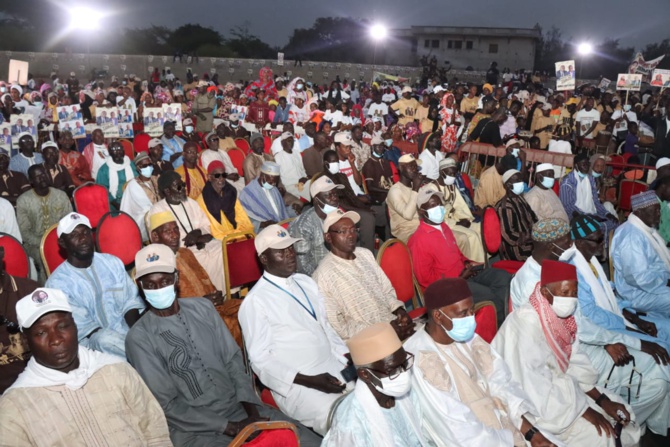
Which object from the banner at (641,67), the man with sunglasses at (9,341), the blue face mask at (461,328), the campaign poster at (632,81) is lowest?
the man with sunglasses at (9,341)

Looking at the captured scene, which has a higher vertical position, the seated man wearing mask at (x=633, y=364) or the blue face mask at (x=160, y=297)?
the blue face mask at (x=160, y=297)

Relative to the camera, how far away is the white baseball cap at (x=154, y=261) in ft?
11.3

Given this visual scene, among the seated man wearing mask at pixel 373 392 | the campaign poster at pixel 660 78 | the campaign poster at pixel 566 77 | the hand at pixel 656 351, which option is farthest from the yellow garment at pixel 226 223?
the campaign poster at pixel 660 78

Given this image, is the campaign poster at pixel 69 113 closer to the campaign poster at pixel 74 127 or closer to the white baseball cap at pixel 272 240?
the campaign poster at pixel 74 127

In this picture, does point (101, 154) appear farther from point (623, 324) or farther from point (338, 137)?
point (623, 324)

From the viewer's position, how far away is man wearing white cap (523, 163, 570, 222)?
7203 mm

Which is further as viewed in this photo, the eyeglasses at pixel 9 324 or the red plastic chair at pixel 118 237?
the red plastic chair at pixel 118 237

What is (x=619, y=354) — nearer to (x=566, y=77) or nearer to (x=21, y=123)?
(x=21, y=123)

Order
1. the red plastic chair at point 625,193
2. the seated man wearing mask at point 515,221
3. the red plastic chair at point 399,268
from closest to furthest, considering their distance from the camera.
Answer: the red plastic chair at point 399,268 → the seated man wearing mask at point 515,221 → the red plastic chair at point 625,193

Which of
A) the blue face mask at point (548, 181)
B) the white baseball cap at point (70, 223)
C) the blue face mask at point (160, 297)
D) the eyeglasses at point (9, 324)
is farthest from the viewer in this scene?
the blue face mask at point (548, 181)

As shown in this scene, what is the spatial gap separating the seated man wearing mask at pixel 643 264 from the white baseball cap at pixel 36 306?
4.67 m

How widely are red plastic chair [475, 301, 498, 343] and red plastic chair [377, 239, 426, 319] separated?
2.62 feet

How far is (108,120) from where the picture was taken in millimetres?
11031

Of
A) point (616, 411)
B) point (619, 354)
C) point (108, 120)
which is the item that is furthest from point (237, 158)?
point (616, 411)
